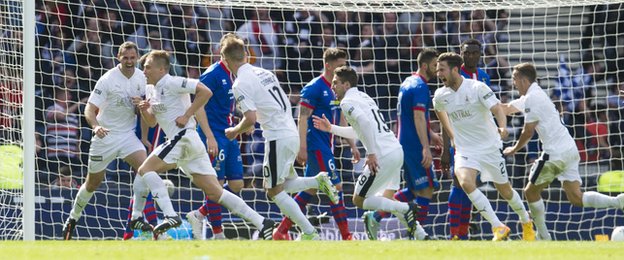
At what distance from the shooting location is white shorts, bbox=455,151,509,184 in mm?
11617

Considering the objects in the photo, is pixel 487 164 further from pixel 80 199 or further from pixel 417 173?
pixel 80 199

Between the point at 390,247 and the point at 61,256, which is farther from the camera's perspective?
the point at 390,247

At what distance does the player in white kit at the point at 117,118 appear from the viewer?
38.5 ft

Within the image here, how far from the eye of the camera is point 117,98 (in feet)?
38.6

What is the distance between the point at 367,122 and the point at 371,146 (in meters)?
0.23

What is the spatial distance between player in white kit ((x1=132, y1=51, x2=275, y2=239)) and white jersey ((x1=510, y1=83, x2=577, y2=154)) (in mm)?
3056

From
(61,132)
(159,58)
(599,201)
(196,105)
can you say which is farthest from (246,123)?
(61,132)

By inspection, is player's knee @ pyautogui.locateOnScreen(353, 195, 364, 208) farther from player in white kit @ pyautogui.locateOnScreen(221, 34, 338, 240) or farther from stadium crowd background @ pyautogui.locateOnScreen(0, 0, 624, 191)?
stadium crowd background @ pyautogui.locateOnScreen(0, 0, 624, 191)

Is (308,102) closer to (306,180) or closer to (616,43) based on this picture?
(306,180)

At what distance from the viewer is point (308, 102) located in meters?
12.3

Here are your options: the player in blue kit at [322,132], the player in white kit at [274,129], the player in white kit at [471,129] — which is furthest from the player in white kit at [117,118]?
the player in white kit at [471,129]

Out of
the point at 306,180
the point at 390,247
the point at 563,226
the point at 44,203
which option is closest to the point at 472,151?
the point at 306,180

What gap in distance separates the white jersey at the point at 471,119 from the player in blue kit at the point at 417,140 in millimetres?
481

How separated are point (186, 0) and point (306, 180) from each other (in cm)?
319
